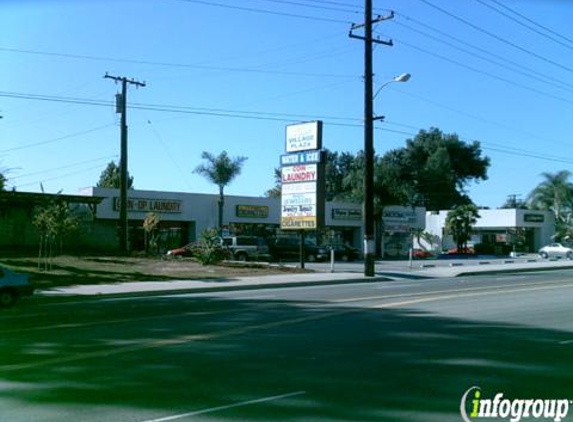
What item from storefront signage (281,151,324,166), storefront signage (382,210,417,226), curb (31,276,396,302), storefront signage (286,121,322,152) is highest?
storefront signage (286,121,322,152)

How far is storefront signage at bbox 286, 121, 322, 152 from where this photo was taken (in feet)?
110

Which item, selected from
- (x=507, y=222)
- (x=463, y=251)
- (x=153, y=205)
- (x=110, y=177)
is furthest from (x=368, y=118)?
(x=110, y=177)

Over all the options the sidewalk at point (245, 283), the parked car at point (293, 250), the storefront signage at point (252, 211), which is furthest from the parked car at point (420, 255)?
the sidewalk at point (245, 283)

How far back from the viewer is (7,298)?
17844 mm

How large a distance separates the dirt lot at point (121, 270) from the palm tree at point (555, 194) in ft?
173

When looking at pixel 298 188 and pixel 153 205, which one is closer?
pixel 298 188

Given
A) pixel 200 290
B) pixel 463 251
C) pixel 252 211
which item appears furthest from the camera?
pixel 463 251

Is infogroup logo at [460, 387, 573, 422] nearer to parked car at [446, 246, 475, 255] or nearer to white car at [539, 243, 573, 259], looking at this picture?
white car at [539, 243, 573, 259]

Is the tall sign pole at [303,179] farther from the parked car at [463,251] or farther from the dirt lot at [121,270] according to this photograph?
the parked car at [463,251]

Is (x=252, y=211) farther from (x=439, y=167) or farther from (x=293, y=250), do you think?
(x=439, y=167)

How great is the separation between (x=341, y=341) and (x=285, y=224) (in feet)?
82.4

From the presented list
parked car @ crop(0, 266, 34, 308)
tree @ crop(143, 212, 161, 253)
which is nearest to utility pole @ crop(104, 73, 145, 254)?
tree @ crop(143, 212, 161, 253)

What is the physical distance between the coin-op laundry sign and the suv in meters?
6.41

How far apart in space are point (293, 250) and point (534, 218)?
131ft
